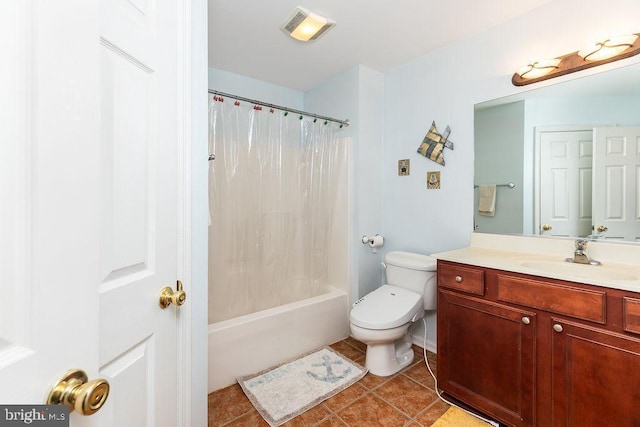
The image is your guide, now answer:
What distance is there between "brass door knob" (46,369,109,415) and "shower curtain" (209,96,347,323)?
1439mm

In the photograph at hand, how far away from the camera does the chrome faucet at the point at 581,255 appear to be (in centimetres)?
146

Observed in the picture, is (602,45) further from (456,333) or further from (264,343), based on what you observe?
(264,343)

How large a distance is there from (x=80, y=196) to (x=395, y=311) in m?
1.79

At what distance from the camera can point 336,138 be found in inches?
98.1

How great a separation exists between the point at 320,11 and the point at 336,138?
3.19ft

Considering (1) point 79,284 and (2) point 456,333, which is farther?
(2) point 456,333

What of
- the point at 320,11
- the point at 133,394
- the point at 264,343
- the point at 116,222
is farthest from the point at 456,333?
the point at 320,11

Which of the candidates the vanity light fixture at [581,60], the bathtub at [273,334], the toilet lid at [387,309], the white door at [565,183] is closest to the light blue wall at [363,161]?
the bathtub at [273,334]

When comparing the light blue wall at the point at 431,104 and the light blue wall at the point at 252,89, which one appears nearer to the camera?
the light blue wall at the point at 431,104

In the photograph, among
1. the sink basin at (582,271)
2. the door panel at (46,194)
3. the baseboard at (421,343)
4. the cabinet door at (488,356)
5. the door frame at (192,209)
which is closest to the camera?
the door panel at (46,194)

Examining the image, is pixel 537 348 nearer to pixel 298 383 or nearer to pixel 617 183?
pixel 617 183

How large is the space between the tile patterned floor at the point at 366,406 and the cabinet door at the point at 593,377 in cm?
62

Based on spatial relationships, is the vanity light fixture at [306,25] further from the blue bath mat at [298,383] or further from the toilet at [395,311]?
the blue bath mat at [298,383]

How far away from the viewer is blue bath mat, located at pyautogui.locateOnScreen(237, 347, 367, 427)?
1.59 m
